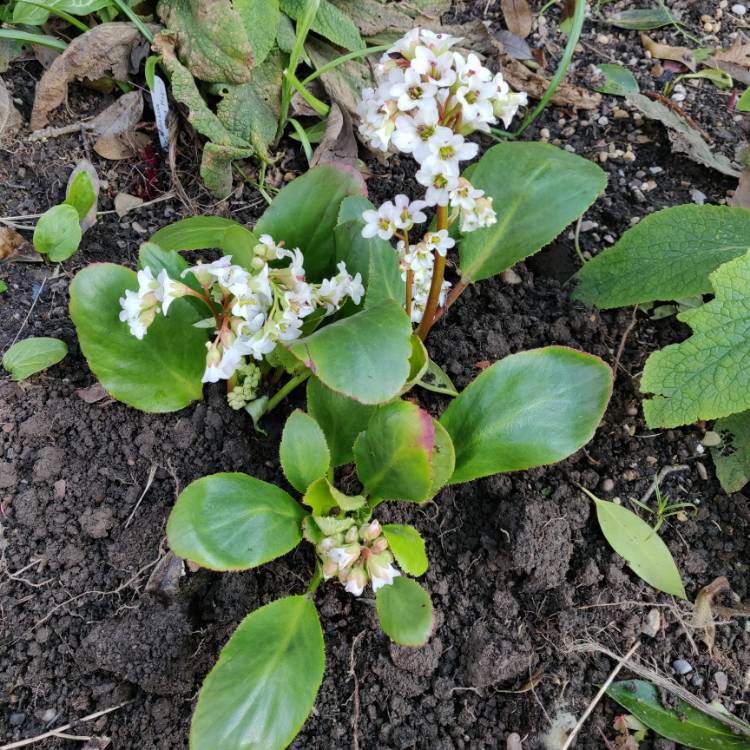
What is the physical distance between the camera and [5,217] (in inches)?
66.3

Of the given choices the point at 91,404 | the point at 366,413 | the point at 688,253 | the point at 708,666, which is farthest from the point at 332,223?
the point at 708,666

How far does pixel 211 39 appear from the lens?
1.73m

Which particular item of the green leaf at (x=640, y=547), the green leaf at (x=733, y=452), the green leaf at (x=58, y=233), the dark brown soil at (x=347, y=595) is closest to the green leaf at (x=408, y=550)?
the dark brown soil at (x=347, y=595)

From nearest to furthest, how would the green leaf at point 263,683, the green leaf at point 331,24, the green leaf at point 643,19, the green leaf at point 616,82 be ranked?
the green leaf at point 263,683, the green leaf at point 331,24, the green leaf at point 616,82, the green leaf at point 643,19

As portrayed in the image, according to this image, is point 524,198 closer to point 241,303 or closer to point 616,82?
point 241,303

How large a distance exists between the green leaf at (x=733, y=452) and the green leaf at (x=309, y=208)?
901 mm

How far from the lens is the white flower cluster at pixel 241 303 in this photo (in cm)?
119

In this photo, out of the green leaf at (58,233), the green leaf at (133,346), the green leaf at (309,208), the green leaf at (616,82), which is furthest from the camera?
the green leaf at (616,82)

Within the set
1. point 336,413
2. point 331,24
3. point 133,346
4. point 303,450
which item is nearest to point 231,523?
point 303,450

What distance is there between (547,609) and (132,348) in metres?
0.92

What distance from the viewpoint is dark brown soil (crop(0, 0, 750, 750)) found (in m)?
1.27

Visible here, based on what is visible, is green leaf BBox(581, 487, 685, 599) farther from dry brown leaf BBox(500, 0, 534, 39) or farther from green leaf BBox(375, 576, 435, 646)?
dry brown leaf BBox(500, 0, 534, 39)

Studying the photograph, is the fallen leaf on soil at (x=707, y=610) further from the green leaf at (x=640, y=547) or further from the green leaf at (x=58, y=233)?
the green leaf at (x=58, y=233)

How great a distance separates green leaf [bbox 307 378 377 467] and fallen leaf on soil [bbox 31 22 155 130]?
3.32 ft
